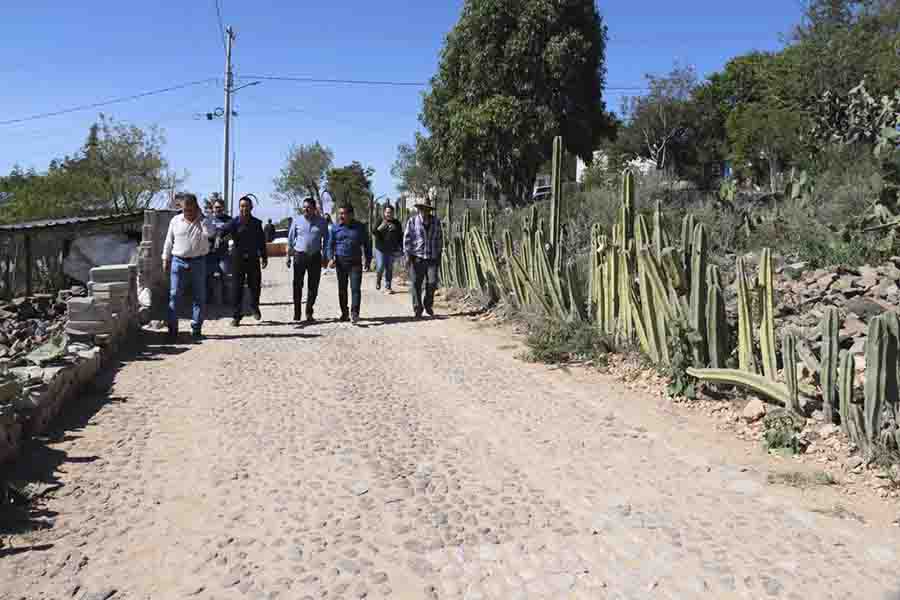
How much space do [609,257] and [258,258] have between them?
15.7 ft

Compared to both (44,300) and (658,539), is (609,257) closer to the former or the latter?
(658,539)

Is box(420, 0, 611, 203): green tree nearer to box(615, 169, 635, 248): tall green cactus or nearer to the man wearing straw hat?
the man wearing straw hat

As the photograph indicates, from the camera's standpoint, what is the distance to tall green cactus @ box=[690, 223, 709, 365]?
6.20 metres

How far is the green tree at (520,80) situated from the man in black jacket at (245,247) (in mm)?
13130

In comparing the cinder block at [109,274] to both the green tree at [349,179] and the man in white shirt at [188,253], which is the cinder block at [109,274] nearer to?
the man in white shirt at [188,253]

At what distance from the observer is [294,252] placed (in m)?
10.5

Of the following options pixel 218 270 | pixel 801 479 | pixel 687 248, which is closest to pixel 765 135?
pixel 218 270

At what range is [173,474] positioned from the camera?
4824 millimetres

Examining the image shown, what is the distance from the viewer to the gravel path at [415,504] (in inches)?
138

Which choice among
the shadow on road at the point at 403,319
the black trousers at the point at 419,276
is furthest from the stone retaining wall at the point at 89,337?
the black trousers at the point at 419,276

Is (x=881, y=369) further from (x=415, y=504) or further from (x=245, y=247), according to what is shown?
(x=245, y=247)

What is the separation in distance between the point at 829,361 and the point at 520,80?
19149 millimetres

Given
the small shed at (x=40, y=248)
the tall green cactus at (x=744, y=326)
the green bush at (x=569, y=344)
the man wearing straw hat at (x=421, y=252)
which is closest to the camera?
the tall green cactus at (x=744, y=326)

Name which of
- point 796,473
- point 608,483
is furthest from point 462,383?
point 796,473
